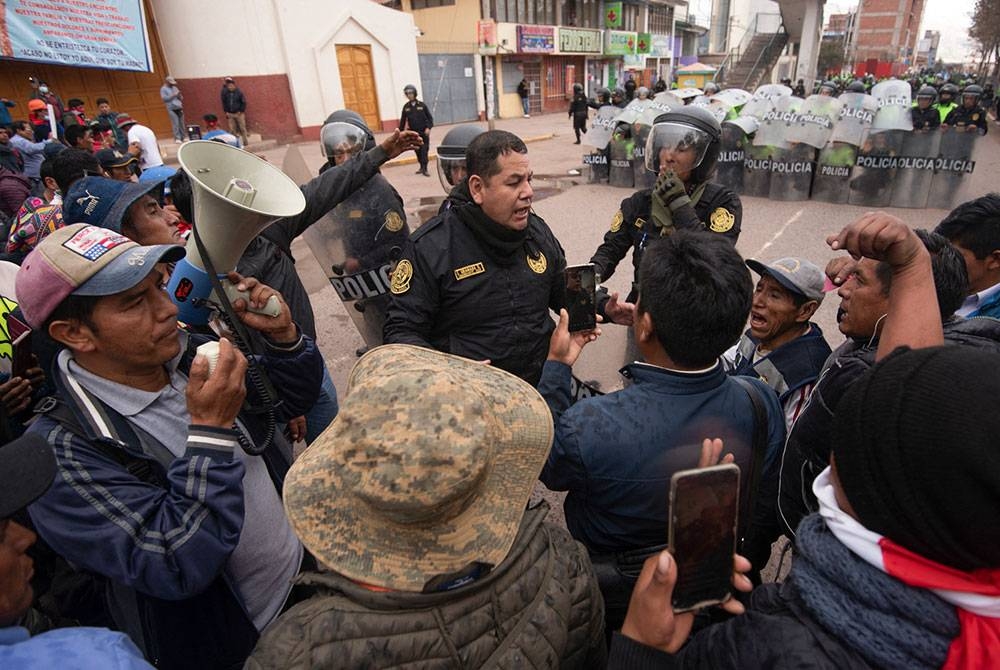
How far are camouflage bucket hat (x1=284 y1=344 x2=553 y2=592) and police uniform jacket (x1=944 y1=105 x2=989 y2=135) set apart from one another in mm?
11801

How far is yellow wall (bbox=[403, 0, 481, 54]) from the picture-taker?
25156mm

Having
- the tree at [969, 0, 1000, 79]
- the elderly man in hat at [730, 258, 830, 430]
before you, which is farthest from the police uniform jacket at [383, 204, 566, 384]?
the tree at [969, 0, 1000, 79]

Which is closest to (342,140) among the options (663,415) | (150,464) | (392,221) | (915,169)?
(392,221)

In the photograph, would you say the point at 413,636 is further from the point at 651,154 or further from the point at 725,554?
the point at 651,154

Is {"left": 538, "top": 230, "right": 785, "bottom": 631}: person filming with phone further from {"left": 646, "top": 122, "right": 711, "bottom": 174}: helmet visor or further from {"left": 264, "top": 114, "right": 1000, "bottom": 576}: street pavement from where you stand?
{"left": 646, "top": 122, "right": 711, "bottom": 174}: helmet visor

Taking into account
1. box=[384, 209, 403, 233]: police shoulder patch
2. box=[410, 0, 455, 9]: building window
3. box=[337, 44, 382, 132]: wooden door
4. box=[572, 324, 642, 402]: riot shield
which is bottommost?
box=[572, 324, 642, 402]: riot shield

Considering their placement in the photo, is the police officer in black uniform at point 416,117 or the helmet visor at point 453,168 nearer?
the helmet visor at point 453,168

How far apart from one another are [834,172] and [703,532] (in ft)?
33.1

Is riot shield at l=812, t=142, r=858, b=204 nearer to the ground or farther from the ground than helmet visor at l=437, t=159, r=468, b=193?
nearer to the ground

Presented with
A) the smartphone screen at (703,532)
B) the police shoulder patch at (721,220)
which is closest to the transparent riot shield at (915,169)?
the police shoulder patch at (721,220)

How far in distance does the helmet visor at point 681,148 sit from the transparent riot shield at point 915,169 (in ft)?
25.2

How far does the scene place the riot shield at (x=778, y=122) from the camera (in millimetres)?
8906

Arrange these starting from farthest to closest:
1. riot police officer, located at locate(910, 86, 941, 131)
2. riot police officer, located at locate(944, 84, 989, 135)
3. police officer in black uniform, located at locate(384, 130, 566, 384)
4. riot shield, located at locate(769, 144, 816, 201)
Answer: riot police officer, located at locate(944, 84, 989, 135), riot shield, located at locate(769, 144, 816, 201), riot police officer, located at locate(910, 86, 941, 131), police officer in black uniform, located at locate(384, 130, 566, 384)

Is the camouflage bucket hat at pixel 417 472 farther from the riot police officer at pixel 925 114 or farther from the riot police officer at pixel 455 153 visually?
the riot police officer at pixel 925 114
